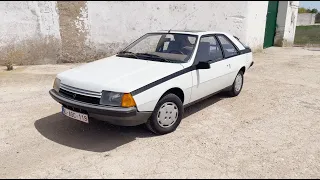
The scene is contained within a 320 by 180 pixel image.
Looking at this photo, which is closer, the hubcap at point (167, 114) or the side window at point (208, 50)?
the hubcap at point (167, 114)

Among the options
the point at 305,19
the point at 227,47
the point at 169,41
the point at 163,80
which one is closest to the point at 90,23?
the point at 169,41

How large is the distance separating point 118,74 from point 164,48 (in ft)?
3.89

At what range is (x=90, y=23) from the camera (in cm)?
859


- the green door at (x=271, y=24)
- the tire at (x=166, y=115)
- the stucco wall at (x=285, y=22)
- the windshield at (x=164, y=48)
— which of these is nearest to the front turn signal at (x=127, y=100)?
the tire at (x=166, y=115)

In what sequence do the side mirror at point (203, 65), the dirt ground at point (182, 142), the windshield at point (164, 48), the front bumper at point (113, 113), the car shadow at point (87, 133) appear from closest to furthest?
the dirt ground at point (182, 142) < the front bumper at point (113, 113) < the car shadow at point (87, 133) < the side mirror at point (203, 65) < the windshield at point (164, 48)

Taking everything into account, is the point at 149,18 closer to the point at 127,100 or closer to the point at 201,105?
the point at 201,105

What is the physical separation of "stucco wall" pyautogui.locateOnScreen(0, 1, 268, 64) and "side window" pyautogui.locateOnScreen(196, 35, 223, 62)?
4942 mm

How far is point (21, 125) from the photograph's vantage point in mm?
4082

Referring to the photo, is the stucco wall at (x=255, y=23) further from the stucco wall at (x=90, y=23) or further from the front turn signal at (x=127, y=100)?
the front turn signal at (x=127, y=100)

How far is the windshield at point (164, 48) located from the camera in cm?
405

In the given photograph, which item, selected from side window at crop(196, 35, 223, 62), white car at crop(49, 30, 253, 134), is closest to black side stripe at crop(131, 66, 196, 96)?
white car at crop(49, 30, 253, 134)

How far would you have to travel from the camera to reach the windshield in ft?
13.3

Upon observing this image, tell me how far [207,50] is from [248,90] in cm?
200

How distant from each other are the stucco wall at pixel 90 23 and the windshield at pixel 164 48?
4395 mm
